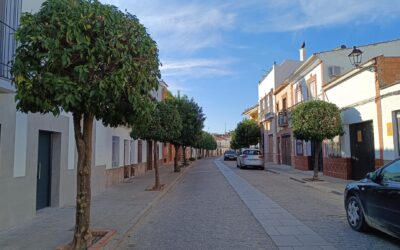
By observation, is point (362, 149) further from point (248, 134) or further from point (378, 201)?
point (248, 134)

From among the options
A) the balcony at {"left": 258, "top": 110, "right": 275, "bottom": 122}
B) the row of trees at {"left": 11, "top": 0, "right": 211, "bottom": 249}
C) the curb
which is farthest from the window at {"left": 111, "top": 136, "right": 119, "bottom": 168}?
the balcony at {"left": 258, "top": 110, "right": 275, "bottom": 122}

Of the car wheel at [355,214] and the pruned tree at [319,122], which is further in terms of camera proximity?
the pruned tree at [319,122]

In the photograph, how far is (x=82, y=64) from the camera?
20.0 feet

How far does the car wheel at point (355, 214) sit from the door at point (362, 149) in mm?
9224

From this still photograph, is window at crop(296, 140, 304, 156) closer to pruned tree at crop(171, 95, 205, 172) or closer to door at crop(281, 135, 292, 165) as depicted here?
door at crop(281, 135, 292, 165)

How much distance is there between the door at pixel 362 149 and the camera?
16766 millimetres

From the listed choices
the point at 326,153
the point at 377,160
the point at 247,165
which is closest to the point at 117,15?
the point at 377,160

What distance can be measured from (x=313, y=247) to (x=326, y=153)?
16.4 meters

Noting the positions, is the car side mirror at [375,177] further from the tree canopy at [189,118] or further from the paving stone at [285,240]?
the tree canopy at [189,118]

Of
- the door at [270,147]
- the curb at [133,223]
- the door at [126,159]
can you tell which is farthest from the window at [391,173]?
the door at [270,147]

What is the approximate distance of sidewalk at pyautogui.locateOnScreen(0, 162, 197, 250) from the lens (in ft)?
23.0

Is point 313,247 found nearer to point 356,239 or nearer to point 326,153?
point 356,239

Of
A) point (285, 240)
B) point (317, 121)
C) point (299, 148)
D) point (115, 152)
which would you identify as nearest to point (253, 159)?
point (299, 148)

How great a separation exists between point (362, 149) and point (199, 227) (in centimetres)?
1178
